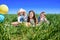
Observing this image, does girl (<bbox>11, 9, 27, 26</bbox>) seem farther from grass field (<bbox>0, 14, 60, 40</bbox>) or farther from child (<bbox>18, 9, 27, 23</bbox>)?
grass field (<bbox>0, 14, 60, 40</bbox>)

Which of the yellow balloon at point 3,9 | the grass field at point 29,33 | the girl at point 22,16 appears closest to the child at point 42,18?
A: the girl at point 22,16

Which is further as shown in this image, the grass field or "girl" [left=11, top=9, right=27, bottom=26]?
"girl" [left=11, top=9, right=27, bottom=26]

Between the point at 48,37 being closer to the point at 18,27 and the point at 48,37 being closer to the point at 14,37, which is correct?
the point at 14,37

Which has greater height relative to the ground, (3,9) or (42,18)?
(3,9)

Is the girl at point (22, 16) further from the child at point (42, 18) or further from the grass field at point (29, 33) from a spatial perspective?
the grass field at point (29, 33)

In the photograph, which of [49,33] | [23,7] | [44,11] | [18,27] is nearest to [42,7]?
[44,11]

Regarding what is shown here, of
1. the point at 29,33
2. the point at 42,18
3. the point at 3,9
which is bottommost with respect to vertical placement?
the point at 29,33

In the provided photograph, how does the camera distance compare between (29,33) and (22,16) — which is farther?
(22,16)

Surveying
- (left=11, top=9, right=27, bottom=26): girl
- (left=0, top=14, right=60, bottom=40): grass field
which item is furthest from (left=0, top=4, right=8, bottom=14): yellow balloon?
(left=0, top=14, right=60, bottom=40): grass field

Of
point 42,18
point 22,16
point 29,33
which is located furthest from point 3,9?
point 29,33

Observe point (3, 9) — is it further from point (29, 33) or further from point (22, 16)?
point (29, 33)

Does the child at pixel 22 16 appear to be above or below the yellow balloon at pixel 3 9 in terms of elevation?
below

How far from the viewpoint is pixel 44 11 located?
363cm

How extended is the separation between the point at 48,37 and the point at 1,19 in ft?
2.87
